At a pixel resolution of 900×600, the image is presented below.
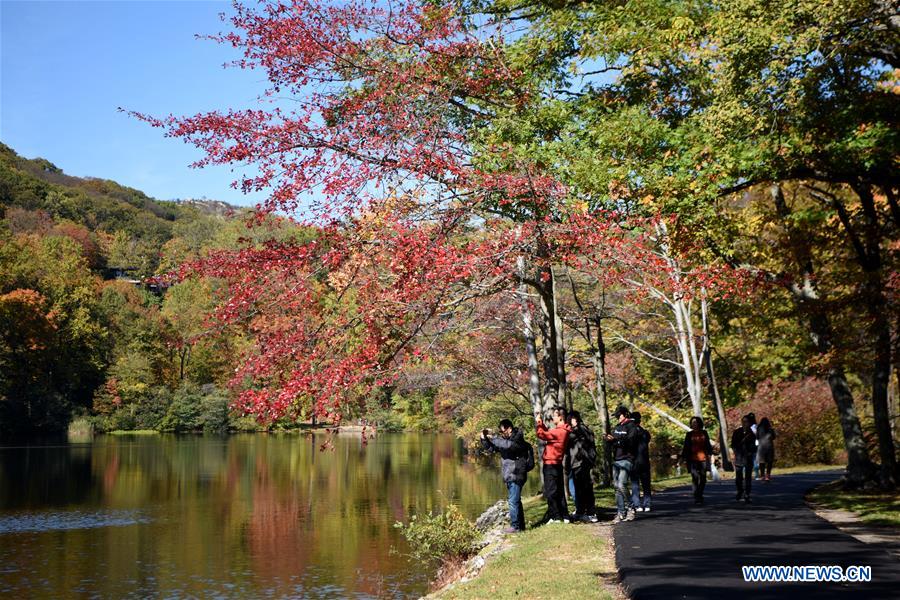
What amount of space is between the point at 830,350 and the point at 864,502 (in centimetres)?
318

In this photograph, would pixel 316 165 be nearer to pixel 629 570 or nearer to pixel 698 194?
pixel 698 194

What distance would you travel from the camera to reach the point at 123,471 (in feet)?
152

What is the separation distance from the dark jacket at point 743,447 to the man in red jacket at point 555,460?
4.44m

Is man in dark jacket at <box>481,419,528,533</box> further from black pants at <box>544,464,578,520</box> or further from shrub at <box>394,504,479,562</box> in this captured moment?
shrub at <box>394,504,479,562</box>

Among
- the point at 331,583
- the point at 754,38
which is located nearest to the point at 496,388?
the point at 331,583

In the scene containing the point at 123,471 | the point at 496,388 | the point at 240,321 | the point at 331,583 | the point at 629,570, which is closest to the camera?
the point at 629,570

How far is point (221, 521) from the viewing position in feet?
93.4

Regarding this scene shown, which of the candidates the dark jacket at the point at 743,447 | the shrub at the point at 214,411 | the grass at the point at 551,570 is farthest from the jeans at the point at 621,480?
the shrub at the point at 214,411

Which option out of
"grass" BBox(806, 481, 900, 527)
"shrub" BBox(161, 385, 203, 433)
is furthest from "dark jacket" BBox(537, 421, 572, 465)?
"shrub" BBox(161, 385, 203, 433)

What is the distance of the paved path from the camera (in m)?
8.80

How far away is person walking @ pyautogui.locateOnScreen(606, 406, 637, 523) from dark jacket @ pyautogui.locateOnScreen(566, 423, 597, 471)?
38cm

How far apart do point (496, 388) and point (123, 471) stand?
25.3 meters

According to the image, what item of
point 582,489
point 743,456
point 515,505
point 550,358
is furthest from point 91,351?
point 582,489

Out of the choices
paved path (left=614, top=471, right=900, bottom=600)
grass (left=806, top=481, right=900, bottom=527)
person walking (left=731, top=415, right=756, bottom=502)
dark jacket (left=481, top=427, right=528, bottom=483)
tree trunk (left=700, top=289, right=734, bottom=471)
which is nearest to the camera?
paved path (left=614, top=471, right=900, bottom=600)
